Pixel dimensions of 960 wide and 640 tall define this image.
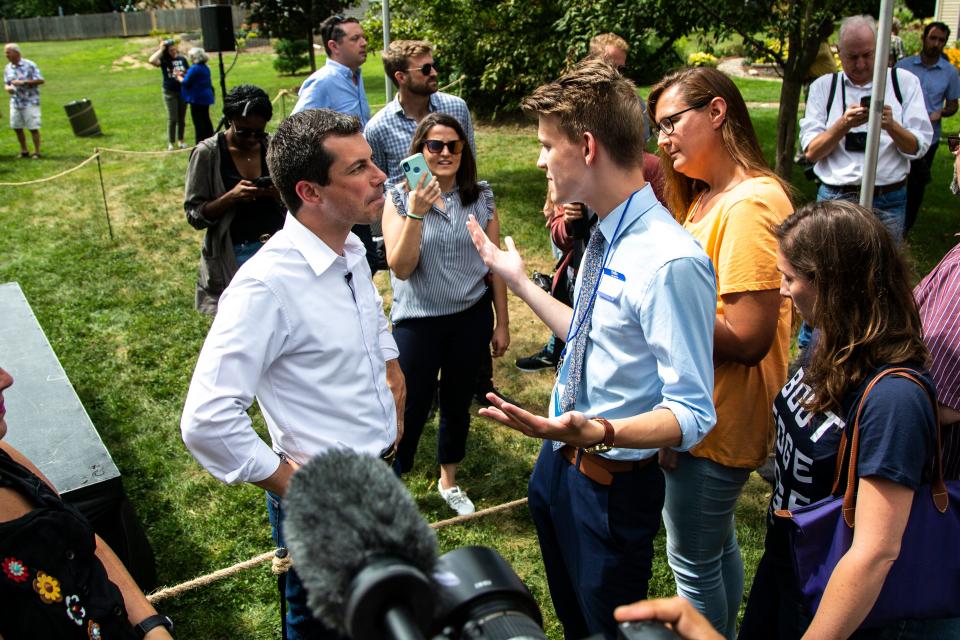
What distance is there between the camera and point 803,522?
205 centimetres

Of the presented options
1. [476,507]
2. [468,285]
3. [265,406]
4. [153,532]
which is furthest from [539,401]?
[265,406]

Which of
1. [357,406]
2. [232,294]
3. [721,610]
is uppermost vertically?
[232,294]

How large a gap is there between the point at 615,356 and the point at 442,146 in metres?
2.15

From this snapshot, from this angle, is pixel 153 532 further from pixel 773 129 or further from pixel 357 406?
pixel 773 129

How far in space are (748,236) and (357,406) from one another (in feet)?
4.59

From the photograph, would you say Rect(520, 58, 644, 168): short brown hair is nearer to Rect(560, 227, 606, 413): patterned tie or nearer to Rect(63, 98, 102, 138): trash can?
Rect(560, 227, 606, 413): patterned tie

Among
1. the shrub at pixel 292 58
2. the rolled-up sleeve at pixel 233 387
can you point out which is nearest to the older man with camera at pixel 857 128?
the rolled-up sleeve at pixel 233 387

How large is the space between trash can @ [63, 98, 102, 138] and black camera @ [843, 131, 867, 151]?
16.5 metres

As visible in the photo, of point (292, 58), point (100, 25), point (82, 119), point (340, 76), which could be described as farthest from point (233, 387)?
point (100, 25)

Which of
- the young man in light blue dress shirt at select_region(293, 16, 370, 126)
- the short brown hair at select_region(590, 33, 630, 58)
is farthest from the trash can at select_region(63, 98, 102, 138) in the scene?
the short brown hair at select_region(590, 33, 630, 58)

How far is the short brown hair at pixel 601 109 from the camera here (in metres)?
2.16

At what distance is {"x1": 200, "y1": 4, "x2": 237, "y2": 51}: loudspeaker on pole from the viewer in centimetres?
1229

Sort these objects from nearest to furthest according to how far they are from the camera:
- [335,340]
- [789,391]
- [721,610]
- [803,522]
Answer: [803,522] → [789,391] → [335,340] → [721,610]

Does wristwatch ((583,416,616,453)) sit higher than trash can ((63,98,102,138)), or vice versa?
wristwatch ((583,416,616,453))
